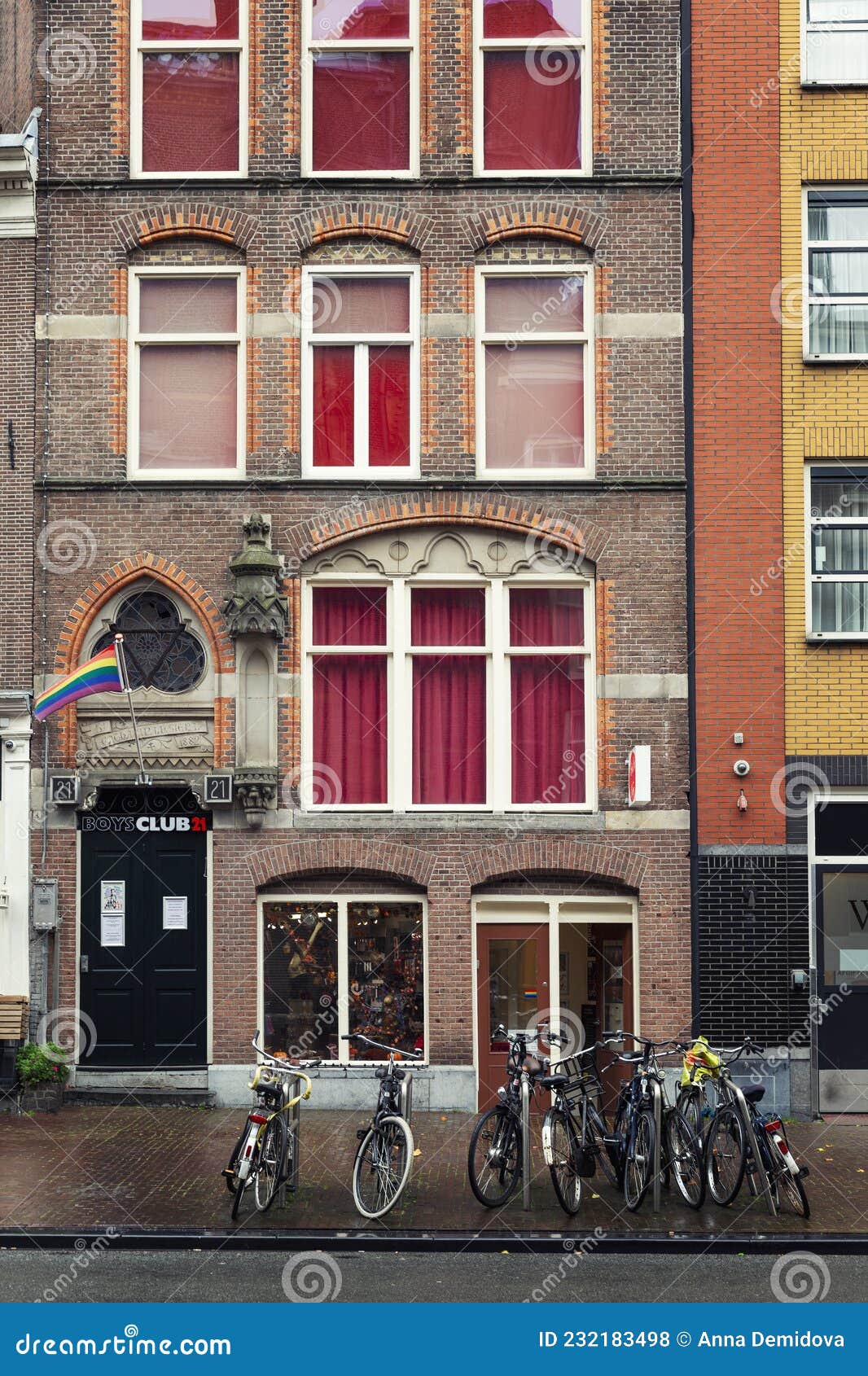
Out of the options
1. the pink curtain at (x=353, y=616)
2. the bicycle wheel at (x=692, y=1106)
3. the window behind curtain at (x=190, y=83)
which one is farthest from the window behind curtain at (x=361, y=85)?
the bicycle wheel at (x=692, y=1106)

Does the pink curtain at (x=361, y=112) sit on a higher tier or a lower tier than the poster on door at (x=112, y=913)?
higher

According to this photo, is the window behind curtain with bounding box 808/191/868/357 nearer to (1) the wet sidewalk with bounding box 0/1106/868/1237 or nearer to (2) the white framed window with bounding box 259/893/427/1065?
(2) the white framed window with bounding box 259/893/427/1065

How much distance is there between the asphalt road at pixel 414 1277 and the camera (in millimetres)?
10109

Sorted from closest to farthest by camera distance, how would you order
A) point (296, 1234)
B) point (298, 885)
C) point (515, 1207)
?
1. point (296, 1234)
2. point (515, 1207)
3. point (298, 885)

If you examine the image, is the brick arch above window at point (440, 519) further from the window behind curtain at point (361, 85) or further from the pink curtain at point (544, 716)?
the window behind curtain at point (361, 85)

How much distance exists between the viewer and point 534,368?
17531 mm

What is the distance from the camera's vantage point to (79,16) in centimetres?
1762

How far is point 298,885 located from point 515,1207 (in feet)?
17.9

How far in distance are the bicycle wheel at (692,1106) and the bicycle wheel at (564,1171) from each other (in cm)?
102

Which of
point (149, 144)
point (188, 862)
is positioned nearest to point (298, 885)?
point (188, 862)

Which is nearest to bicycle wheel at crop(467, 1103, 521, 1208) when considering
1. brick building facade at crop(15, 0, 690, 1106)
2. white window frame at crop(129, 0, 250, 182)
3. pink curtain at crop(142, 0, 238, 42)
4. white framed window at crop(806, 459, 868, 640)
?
brick building facade at crop(15, 0, 690, 1106)

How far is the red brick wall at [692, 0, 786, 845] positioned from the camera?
1684 cm

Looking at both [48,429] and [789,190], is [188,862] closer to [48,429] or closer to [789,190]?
[48,429]

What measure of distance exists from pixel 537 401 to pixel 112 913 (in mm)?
7390
